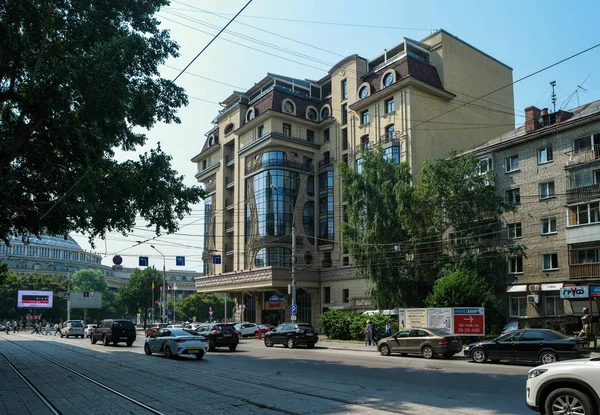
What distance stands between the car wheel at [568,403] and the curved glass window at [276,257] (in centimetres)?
4811

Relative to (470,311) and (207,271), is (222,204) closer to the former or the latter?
(207,271)

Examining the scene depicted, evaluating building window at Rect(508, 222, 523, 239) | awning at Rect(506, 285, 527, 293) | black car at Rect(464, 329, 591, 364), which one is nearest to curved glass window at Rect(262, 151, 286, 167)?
building window at Rect(508, 222, 523, 239)

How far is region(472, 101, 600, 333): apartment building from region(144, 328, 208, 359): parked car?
21.1 meters

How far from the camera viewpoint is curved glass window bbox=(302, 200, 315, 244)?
5812 centimetres

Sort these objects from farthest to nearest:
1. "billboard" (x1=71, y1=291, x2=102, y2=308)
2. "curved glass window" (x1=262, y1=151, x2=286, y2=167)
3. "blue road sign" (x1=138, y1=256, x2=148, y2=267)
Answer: "billboard" (x1=71, y1=291, x2=102, y2=308) → "curved glass window" (x1=262, y1=151, x2=286, y2=167) → "blue road sign" (x1=138, y1=256, x2=148, y2=267)

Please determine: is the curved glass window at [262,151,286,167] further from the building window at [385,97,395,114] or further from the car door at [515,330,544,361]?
the car door at [515,330,544,361]

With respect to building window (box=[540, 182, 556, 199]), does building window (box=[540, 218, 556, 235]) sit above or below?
below

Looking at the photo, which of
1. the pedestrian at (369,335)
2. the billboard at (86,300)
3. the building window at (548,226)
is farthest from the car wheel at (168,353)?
the billboard at (86,300)

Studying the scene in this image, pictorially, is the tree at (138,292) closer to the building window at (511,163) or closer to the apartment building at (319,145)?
the apartment building at (319,145)

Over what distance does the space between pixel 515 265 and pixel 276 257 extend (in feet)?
83.3

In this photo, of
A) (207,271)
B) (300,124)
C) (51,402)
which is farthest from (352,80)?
(51,402)

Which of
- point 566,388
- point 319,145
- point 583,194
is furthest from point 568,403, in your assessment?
point 319,145

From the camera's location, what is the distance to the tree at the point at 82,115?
16844 mm

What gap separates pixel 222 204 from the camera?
216 feet
